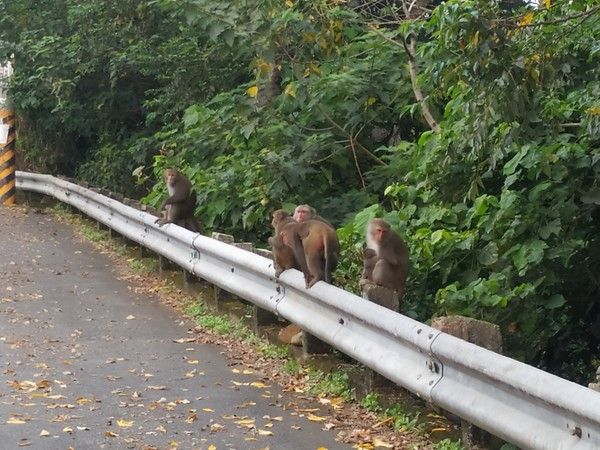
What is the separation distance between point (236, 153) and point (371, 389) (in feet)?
25.8

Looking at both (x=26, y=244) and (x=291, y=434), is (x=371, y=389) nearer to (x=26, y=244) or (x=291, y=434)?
(x=291, y=434)

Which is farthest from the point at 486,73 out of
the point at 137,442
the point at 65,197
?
the point at 65,197

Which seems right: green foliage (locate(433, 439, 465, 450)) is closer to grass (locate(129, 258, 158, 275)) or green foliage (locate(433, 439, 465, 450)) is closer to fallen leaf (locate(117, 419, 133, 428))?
fallen leaf (locate(117, 419, 133, 428))

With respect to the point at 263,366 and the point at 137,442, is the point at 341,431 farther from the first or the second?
the point at 263,366

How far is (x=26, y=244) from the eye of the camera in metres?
16.1

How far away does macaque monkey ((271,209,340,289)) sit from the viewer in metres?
8.16

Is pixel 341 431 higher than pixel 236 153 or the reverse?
the reverse

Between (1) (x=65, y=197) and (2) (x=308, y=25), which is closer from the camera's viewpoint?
(2) (x=308, y=25)

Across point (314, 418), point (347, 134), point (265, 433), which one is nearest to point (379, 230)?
point (314, 418)

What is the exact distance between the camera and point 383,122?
14195 millimetres

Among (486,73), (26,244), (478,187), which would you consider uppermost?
(486,73)

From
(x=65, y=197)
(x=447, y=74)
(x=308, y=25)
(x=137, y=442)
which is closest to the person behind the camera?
(x=137, y=442)

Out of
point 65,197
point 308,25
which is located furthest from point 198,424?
point 65,197

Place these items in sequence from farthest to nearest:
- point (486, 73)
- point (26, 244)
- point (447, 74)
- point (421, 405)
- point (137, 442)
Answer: point (26, 244) → point (447, 74) → point (486, 73) → point (421, 405) → point (137, 442)
